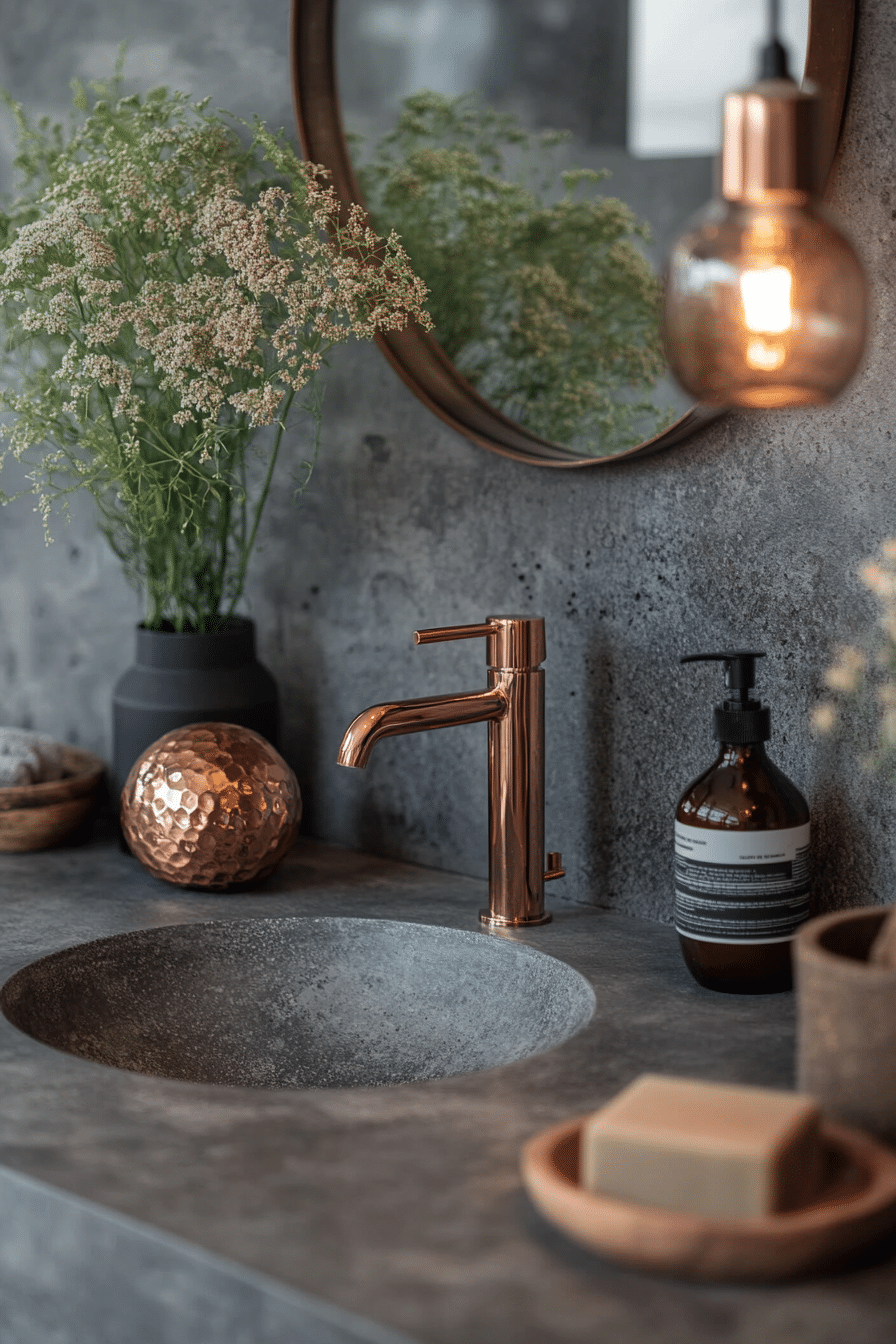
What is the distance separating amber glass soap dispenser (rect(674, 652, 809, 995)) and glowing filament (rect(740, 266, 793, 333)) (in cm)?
33

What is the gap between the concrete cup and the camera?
0.67 m

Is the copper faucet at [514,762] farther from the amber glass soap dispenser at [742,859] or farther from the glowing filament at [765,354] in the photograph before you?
the glowing filament at [765,354]

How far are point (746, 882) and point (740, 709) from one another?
118mm

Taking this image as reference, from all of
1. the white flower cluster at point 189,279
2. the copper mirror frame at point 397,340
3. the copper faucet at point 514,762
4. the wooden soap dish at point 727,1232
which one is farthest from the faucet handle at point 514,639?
the wooden soap dish at point 727,1232

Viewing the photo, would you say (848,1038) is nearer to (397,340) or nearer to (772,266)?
(772,266)

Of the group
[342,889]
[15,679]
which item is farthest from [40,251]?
[15,679]

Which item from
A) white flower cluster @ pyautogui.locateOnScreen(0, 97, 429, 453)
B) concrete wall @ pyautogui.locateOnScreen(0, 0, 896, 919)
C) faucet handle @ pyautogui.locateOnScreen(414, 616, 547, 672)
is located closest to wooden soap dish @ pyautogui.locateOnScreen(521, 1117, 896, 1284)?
concrete wall @ pyautogui.locateOnScreen(0, 0, 896, 919)

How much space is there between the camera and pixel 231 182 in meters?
1.26

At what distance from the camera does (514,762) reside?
1.15 metres

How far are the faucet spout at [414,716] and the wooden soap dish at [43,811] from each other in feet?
1.40

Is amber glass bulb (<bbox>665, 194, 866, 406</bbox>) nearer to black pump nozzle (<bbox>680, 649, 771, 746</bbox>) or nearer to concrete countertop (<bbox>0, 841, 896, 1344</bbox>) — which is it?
black pump nozzle (<bbox>680, 649, 771, 746</bbox>)

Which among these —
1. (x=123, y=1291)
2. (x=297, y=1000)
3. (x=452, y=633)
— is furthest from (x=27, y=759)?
(x=123, y=1291)

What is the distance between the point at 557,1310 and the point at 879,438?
0.65m

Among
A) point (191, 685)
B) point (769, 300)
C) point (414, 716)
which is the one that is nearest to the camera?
point (769, 300)
